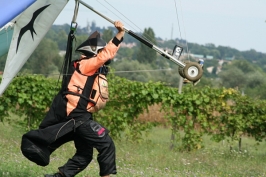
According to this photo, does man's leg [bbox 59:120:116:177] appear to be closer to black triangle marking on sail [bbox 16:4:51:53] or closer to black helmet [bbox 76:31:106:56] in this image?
black helmet [bbox 76:31:106:56]

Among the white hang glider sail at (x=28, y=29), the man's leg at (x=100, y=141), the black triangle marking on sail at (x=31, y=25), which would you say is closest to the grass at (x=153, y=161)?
the man's leg at (x=100, y=141)

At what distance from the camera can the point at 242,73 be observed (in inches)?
2520

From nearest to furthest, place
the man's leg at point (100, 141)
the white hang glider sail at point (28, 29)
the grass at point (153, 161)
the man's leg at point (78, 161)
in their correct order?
the man's leg at point (100, 141), the white hang glider sail at point (28, 29), the man's leg at point (78, 161), the grass at point (153, 161)

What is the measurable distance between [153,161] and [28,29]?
179 inches

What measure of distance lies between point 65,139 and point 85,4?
5.71 feet

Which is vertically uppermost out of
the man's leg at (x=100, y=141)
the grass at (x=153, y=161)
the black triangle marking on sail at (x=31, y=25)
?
the black triangle marking on sail at (x=31, y=25)

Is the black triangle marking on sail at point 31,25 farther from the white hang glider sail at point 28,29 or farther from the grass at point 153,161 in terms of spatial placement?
the grass at point 153,161

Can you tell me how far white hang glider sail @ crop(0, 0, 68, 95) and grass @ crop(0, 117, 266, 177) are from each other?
4.90 feet

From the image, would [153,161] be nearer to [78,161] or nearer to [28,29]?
[78,161]

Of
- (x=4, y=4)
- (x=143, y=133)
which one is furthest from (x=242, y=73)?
(x=4, y=4)

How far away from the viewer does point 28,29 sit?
902 cm

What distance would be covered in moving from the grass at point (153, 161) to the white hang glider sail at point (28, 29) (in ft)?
4.90

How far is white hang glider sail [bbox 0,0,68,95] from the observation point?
8977 millimetres

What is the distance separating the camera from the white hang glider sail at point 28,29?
898 centimetres
